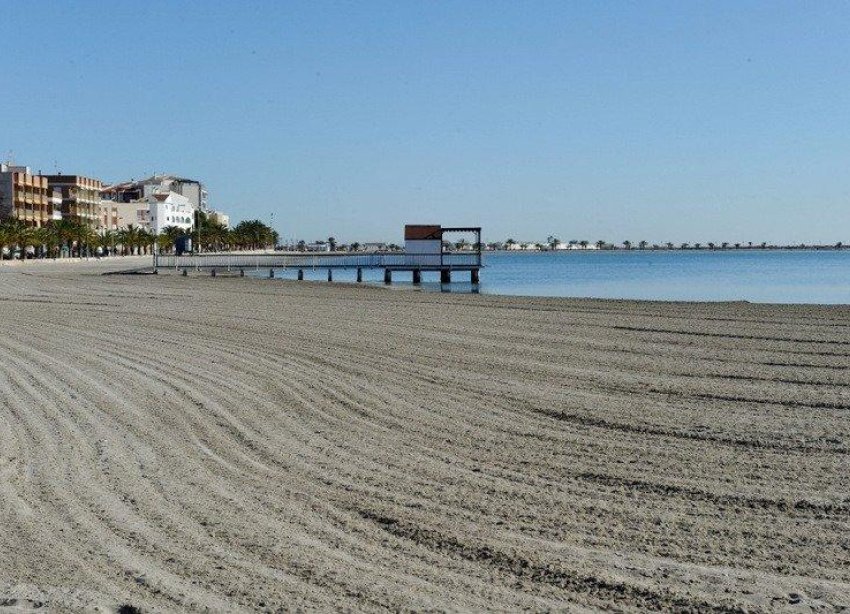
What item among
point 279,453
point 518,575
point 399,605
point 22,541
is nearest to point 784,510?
point 518,575

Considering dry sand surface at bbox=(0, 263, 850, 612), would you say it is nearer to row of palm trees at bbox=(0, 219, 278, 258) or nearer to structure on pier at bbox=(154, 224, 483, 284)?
structure on pier at bbox=(154, 224, 483, 284)

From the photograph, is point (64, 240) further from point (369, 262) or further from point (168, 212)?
point (369, 262)

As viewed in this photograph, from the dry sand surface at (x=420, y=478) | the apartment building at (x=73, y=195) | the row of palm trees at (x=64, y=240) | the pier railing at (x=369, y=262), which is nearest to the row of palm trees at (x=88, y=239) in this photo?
the row of palm trees at (x=64, y=240)

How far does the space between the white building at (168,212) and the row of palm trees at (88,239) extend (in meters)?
4.55

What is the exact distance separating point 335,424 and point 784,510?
14.1 ft

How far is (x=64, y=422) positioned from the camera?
367 inches

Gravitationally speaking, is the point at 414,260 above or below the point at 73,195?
below

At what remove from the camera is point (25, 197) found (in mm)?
114812

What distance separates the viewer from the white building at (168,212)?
158250 mm

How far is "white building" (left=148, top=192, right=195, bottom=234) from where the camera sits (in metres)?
158

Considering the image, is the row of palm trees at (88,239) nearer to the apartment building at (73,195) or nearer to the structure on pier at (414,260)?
the apartment building at (73,195)

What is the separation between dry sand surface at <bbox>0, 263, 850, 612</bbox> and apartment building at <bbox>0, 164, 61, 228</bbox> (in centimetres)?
9982

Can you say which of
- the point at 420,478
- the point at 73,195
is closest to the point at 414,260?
the point at 420,478

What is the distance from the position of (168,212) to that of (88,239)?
46237 millimetres
